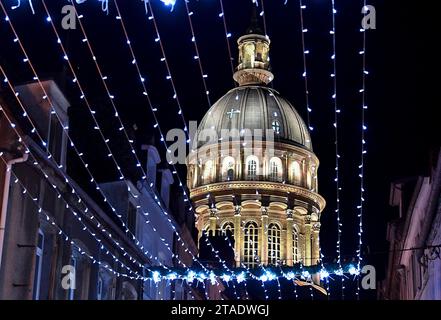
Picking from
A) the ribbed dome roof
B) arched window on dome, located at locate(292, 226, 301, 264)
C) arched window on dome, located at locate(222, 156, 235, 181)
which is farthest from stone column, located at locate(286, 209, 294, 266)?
the ribbed dome roof

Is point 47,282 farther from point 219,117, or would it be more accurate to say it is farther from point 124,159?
point 219,117

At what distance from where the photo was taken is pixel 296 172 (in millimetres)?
92750

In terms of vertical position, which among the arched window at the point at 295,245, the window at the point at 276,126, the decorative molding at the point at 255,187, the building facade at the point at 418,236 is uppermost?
the window at the point at 276,126

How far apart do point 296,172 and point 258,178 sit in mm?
4356

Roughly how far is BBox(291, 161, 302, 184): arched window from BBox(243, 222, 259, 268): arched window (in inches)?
236

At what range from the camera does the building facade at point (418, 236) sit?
1002 inches

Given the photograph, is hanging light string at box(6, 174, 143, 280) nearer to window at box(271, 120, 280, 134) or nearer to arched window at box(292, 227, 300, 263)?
arched window at box(292, 227, 300, 263)

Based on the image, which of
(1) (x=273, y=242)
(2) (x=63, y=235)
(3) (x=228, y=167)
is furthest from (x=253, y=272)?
(3) (x=228, y=167)

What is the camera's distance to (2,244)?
1739 cm

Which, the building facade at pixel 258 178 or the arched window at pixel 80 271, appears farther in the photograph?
the building facade at pixel 258 178

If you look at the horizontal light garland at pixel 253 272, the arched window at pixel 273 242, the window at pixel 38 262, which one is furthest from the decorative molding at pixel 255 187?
the window at pixel 38 262

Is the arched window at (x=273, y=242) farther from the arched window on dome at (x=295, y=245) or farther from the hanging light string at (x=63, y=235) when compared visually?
the hanging light string at (x=63, y=235)
